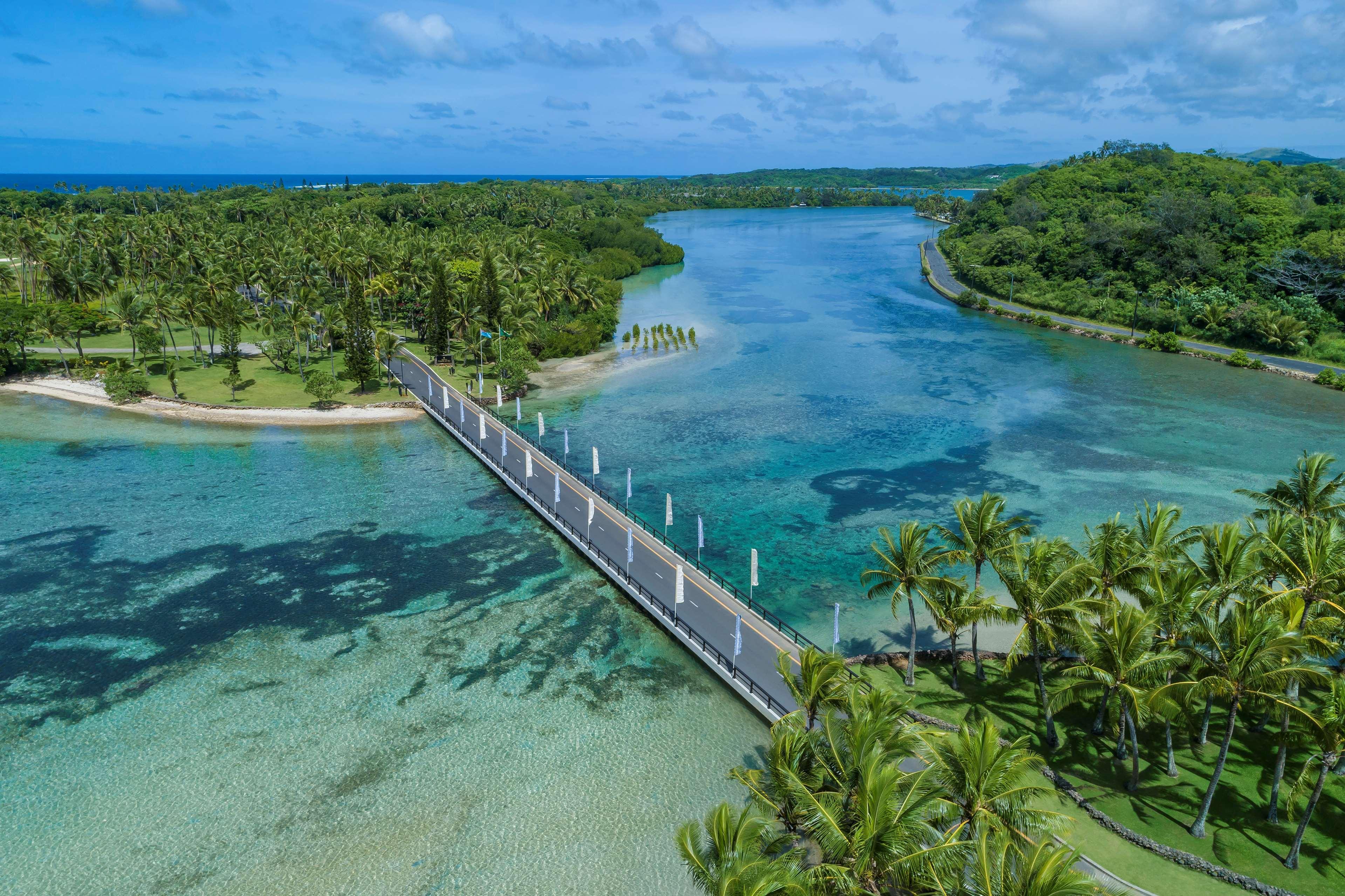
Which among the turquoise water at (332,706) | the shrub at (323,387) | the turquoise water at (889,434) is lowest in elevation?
the turquoise water at (332,706)

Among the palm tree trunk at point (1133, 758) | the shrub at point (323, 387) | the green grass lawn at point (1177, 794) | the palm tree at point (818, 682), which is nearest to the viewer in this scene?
the green grass lawn at point (1177, 794)

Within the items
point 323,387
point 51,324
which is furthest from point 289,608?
point 51,324

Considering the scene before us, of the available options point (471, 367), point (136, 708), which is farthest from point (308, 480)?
point (471, 367)

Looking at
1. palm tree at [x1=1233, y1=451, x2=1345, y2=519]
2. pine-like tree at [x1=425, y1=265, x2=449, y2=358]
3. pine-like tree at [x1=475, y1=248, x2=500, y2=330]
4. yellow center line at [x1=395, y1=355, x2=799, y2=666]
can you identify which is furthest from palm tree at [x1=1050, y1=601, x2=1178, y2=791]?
pine-like tree at [x1=425, y1=265, x2=449, y2=358]

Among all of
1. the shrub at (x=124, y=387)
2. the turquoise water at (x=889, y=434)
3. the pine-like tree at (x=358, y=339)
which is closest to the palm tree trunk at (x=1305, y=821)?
the turquoise water at (x=889, y=434)

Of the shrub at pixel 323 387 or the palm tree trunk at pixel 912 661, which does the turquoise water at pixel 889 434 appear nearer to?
the palm tree trunk at pixel 912 661

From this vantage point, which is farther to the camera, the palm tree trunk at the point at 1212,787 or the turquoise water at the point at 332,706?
the turquoise water at the point at 332,706

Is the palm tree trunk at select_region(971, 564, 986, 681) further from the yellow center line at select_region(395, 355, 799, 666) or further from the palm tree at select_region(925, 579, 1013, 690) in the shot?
the yellow center line at select_region(395, 355, 799, 666)

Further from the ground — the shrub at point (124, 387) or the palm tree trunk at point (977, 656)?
the shrub at point (124, 387)
